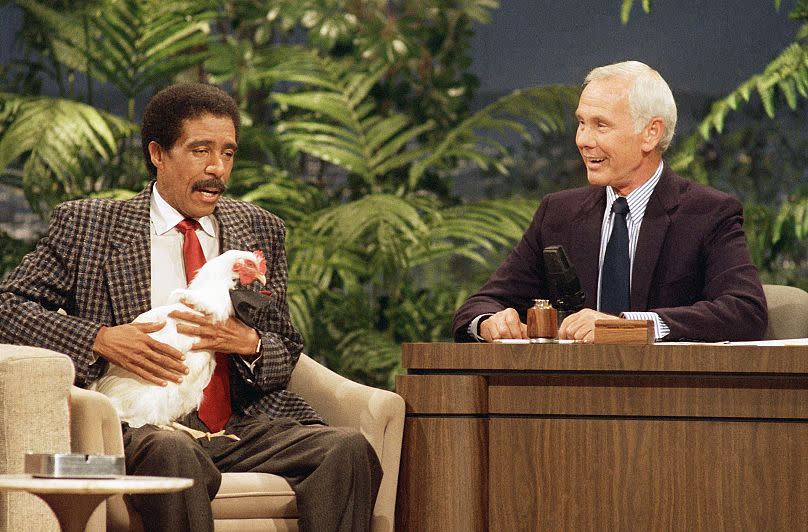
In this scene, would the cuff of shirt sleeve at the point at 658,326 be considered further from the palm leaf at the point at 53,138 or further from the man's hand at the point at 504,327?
the palm leaf at the point at 53,138

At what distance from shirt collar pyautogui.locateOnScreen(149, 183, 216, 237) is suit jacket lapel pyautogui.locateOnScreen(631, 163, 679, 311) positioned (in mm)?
1219

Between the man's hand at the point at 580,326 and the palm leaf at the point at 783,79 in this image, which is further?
the palm leaf at the point at 783,79

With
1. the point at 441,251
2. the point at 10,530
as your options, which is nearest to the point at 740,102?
the point at 441,251

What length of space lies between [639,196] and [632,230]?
11cm

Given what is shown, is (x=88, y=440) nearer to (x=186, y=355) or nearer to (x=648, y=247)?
(x=186, y=355)

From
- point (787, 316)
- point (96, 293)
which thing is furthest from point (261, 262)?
point (787, 316)

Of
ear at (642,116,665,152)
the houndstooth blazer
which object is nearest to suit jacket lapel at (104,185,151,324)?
the houndstooth blazer

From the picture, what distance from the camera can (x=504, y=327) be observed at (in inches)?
129

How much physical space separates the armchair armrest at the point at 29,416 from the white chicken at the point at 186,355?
0.38m

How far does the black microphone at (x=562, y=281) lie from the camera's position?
3100 mm

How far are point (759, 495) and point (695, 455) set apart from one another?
0.17m

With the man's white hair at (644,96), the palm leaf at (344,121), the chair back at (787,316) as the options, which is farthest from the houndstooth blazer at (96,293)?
the palm leaf at (344,121)

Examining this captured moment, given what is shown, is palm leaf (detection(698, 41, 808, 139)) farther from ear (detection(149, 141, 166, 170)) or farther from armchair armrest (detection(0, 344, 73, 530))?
armchair armrest (detection(0, 344, 73, 530))

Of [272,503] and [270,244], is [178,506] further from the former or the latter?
[270,244]
